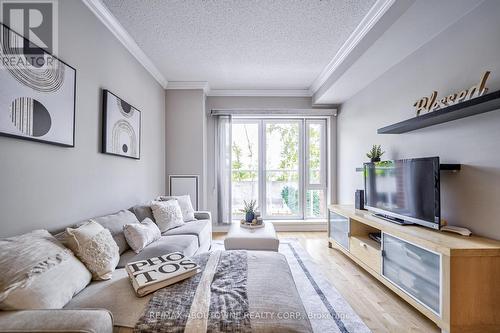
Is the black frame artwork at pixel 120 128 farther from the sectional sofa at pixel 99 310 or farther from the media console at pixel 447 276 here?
the media console at pixel 447 276

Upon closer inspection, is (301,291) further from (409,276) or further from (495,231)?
(495,231)

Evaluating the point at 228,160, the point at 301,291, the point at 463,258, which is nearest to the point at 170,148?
the point at 228,160

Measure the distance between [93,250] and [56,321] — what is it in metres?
0.62

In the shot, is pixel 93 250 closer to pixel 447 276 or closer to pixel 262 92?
pixel 447 276

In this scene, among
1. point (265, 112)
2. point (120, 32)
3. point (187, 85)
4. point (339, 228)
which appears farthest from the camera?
point (265, 112)

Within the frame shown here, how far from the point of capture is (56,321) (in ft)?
2.93

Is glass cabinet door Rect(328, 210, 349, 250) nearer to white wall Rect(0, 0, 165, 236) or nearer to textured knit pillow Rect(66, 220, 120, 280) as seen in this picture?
textured knit pillow Rect(66, 220, 120, 280)

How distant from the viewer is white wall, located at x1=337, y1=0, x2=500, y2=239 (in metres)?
1.71

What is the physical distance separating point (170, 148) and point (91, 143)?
1999 millimetres

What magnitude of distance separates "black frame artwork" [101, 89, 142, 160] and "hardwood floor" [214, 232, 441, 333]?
2.68m

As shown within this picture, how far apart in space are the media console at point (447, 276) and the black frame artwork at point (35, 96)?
2818mm

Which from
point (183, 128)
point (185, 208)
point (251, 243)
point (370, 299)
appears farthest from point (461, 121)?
point (183, 128)

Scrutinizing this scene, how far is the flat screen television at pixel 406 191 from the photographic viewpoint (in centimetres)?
192

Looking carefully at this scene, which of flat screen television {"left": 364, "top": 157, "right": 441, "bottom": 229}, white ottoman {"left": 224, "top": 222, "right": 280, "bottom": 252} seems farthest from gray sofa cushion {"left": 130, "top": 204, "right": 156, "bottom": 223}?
flat screen television {"left": 364, "top": 157, "right": 441, "bottom": 229}
